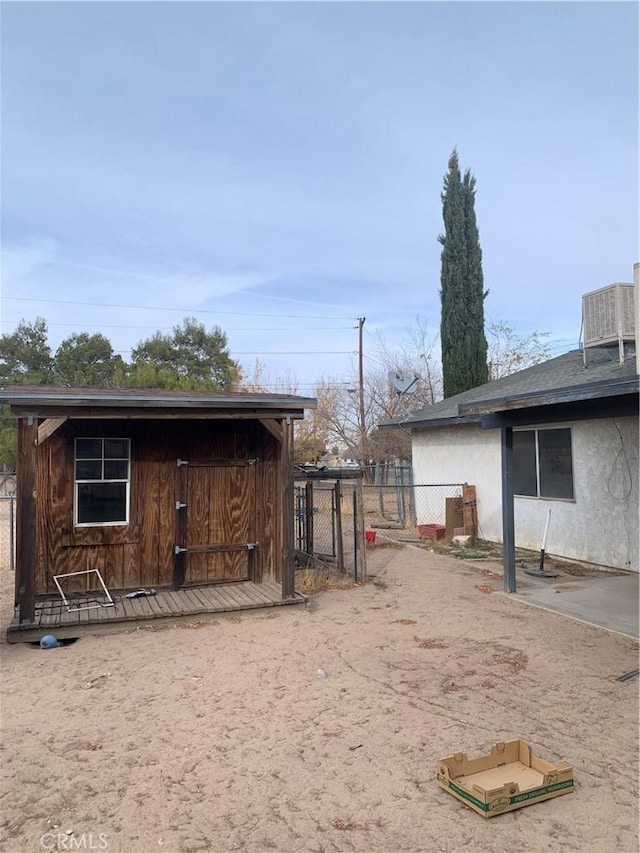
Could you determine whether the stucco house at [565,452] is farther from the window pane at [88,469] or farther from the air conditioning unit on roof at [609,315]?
the window pane at [88,469]

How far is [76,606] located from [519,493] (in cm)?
827

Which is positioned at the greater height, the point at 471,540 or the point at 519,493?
the point at 519,493

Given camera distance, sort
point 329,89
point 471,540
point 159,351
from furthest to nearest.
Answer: point 159,351
point 471,540
point 329,89

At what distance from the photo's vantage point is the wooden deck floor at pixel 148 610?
621 cm

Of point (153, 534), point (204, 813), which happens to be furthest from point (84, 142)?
point (204, 813)

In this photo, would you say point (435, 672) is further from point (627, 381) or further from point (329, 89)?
point (329, 89)

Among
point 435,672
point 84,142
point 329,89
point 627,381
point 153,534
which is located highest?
point 329,89

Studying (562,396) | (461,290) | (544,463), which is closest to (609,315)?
(562,396)

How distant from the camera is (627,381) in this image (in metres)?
5.55

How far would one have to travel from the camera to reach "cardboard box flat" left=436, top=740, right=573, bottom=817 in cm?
307

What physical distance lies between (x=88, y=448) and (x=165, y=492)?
1.08 meters

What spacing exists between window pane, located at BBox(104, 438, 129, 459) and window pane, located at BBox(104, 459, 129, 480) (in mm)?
50

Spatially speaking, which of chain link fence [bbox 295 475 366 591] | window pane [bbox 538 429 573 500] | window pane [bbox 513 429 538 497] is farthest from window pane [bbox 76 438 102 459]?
window pane [bbox 513 429 538 497]

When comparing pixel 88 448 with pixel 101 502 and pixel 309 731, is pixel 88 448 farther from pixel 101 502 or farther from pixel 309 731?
Answer: pixel 309 731
